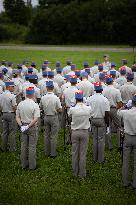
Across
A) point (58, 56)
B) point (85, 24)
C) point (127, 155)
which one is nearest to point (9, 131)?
point (127, 155)

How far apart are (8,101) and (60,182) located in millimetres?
3553

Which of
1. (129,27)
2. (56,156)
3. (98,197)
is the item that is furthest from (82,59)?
(98,197)

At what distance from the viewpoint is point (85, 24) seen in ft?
197

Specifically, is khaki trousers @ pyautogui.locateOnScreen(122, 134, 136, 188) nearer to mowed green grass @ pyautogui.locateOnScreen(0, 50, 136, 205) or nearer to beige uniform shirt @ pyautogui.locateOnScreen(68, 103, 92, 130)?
mowed green grass @ pyautogui.locateOnScreen(0, 50, 136, 205)

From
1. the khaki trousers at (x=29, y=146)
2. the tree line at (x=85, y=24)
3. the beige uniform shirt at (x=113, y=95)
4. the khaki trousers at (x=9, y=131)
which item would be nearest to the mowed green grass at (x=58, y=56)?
the tree line at (x=85, y=24)

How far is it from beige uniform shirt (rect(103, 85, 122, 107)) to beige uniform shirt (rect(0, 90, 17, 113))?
3.01 metres

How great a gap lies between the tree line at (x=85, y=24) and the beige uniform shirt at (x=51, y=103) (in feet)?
152

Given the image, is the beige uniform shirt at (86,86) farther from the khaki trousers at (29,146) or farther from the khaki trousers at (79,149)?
the khaki trousers at (79,149)

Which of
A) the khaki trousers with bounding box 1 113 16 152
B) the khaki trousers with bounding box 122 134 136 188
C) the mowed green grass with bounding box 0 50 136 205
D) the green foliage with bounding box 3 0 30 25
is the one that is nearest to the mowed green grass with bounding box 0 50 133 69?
the khaki trousers with bounding box 1 113 16 152

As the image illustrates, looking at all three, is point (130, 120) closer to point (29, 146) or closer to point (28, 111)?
point (28, 111)

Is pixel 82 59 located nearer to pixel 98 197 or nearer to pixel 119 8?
pixel 119 8

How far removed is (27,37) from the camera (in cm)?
6269

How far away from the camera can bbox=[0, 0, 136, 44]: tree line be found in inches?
2263

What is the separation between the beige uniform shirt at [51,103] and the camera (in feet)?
40.9
